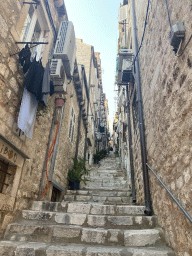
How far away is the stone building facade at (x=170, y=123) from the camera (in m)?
2.24

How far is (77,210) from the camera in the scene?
3844mm

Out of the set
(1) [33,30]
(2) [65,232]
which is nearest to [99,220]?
(2) [65,232]

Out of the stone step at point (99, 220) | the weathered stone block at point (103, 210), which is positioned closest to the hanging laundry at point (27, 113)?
the stone step at point (99, 220)

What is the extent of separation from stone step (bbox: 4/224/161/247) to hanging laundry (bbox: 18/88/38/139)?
5.31ft

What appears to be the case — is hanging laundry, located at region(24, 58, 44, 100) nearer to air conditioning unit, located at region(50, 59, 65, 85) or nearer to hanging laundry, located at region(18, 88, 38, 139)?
hanging laundry, located at region(18, 88, 38, 139)

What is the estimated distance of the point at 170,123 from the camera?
2787mm

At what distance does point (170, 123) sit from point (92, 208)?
7.71ft

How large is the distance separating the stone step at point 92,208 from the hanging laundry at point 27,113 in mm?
1593

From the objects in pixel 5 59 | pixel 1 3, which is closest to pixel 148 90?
pixel 5 59

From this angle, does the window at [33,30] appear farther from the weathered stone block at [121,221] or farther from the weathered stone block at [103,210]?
the weathered stone block at [121,221]

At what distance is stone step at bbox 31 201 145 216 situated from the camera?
3.78 metres

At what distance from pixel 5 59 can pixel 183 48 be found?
272cm

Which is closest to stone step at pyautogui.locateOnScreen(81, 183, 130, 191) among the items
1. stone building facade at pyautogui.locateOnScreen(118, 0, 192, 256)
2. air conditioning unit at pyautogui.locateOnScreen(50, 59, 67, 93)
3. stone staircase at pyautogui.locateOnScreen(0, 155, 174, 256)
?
stone staircase at pyautogui.locateOnScreen(0, 155, 174, 256)

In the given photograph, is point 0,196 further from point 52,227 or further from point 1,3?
point 1,3
